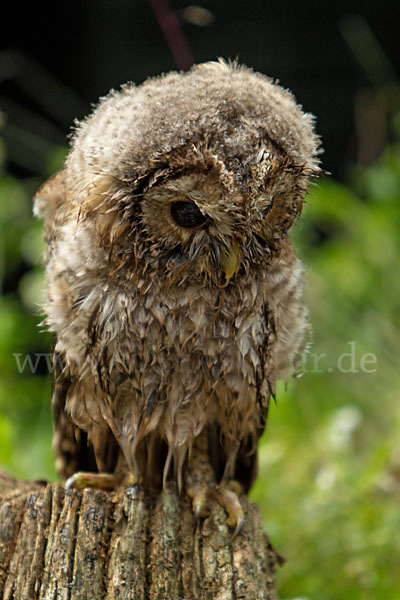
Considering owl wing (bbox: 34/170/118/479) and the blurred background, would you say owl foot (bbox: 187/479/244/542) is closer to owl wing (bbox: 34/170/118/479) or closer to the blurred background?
owl wing (bbox: 34/170/118/479)

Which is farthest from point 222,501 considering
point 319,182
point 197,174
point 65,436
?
point 319,182

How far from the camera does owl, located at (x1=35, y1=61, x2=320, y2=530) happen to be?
1.58 meters

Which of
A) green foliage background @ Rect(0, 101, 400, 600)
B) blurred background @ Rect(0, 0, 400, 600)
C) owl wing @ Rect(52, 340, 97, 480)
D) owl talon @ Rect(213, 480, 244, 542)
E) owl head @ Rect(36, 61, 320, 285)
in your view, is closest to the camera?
owl head @ Rect(36, 61, 320, 285)

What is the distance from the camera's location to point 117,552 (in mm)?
1620

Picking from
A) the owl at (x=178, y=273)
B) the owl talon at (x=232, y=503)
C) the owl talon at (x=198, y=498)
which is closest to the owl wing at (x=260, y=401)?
the owl at (x=178, y=273)

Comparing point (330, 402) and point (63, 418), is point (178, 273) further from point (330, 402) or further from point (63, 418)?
point (330, 402)

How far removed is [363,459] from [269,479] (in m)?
0.76

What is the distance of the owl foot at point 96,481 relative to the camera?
1.96 metres

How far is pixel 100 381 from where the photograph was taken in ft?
5.97

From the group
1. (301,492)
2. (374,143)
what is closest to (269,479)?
(301,492)

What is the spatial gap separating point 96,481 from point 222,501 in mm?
394

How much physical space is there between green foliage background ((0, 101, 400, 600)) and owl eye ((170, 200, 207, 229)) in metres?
1.01

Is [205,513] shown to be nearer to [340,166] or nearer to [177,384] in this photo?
[177,384]

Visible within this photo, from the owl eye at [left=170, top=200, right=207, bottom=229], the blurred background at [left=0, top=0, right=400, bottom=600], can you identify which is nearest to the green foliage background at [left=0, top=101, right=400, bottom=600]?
the blurred background at [left=0, top=0, right=400, bottom=600]
